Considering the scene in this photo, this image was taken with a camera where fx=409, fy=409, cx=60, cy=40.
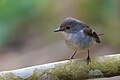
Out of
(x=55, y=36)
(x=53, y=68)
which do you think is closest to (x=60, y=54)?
(x=55, y=36)

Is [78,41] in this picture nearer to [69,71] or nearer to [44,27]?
[69,71]

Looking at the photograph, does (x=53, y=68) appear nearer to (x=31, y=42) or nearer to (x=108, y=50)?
(x=108, y=50)

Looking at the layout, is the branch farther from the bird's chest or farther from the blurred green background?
the blurred green background

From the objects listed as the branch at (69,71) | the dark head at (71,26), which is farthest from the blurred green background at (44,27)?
the branch at (69,71)

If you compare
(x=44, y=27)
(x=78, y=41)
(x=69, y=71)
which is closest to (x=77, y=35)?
(x=78, y=41)

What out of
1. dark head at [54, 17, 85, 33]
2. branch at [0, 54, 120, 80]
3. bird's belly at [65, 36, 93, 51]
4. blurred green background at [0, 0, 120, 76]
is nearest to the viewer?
branch at [0, 54, 120, 80]

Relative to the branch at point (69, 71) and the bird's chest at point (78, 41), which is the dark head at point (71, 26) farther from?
the branch at point (69, 71)

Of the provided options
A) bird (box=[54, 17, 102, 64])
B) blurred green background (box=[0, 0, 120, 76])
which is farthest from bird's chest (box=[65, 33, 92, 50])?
blurred green background (box=[0, 0, 120, 76])
